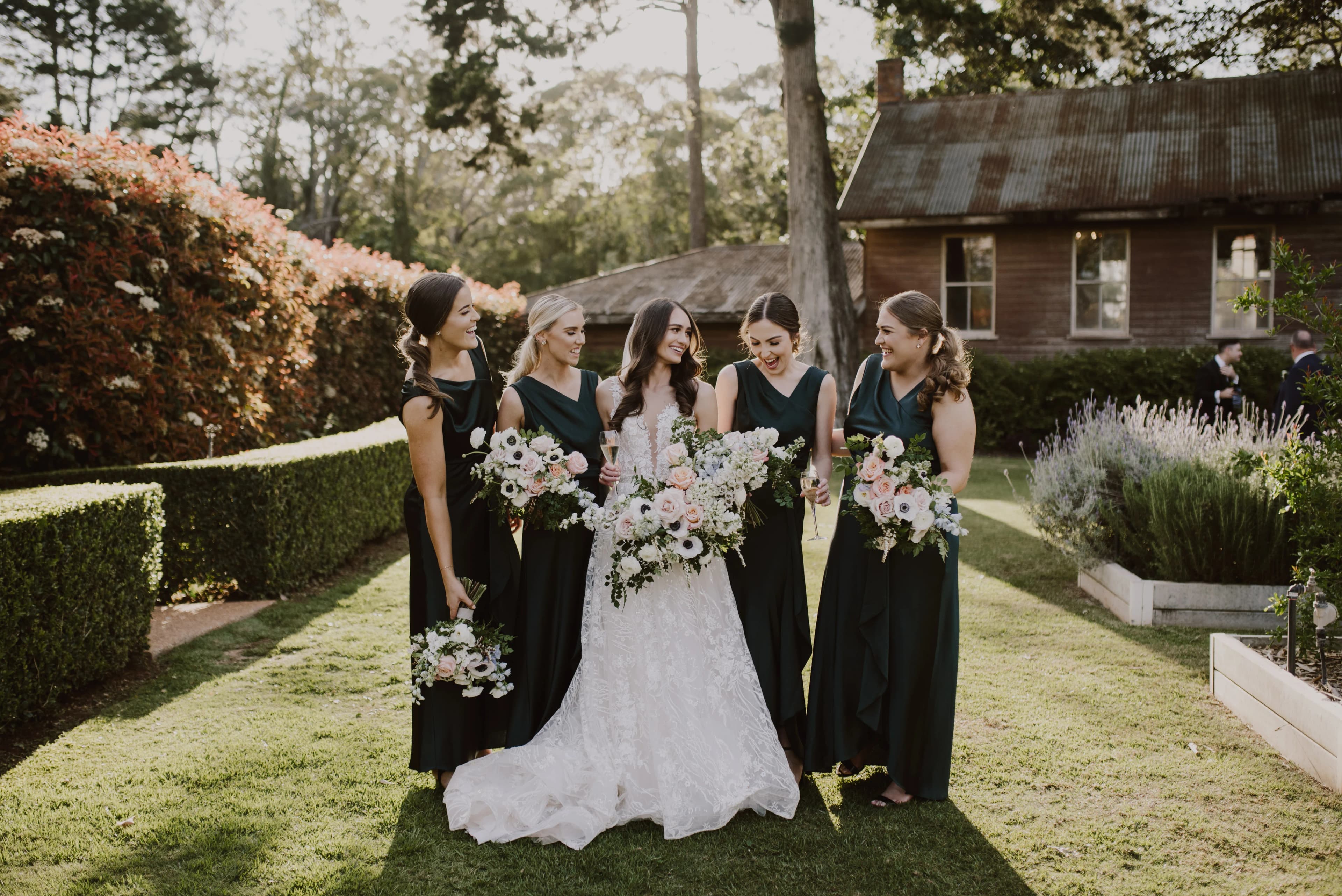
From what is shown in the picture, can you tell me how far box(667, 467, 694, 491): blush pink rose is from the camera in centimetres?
389

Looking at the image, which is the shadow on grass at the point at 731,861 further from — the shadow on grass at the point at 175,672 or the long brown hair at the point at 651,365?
the shadow on grass at the point at 175,672

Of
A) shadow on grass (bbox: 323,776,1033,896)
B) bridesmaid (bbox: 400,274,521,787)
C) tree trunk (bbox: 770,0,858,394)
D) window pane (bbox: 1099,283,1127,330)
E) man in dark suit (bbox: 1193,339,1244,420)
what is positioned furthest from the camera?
window pane (bbox: 1099,283,1127,330)

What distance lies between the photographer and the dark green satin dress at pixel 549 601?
4.40 m

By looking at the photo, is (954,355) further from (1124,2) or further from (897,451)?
(1124,2)

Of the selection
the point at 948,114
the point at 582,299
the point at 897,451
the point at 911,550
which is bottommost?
the point at 911,550

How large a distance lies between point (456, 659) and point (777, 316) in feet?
6.73

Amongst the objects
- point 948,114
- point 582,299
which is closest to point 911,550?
point 948,114

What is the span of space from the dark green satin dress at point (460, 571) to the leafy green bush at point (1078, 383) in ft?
44.8

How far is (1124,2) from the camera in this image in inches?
950

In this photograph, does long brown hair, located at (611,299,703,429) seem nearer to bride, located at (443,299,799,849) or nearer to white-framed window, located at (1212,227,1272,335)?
bride, located at (443,299,799,849)

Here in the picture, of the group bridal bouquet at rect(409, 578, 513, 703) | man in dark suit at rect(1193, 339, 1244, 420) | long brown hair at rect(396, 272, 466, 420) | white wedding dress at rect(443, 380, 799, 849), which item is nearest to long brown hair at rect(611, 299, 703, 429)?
white wedding dress at rect(443, 380, 799, 849)

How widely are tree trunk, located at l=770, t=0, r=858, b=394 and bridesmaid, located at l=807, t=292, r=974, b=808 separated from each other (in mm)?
12395

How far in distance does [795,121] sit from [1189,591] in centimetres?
1212

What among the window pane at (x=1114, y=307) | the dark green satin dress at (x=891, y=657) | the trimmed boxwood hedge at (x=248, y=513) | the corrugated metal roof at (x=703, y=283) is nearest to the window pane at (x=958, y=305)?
the window pane at (x=1114, y=307)
